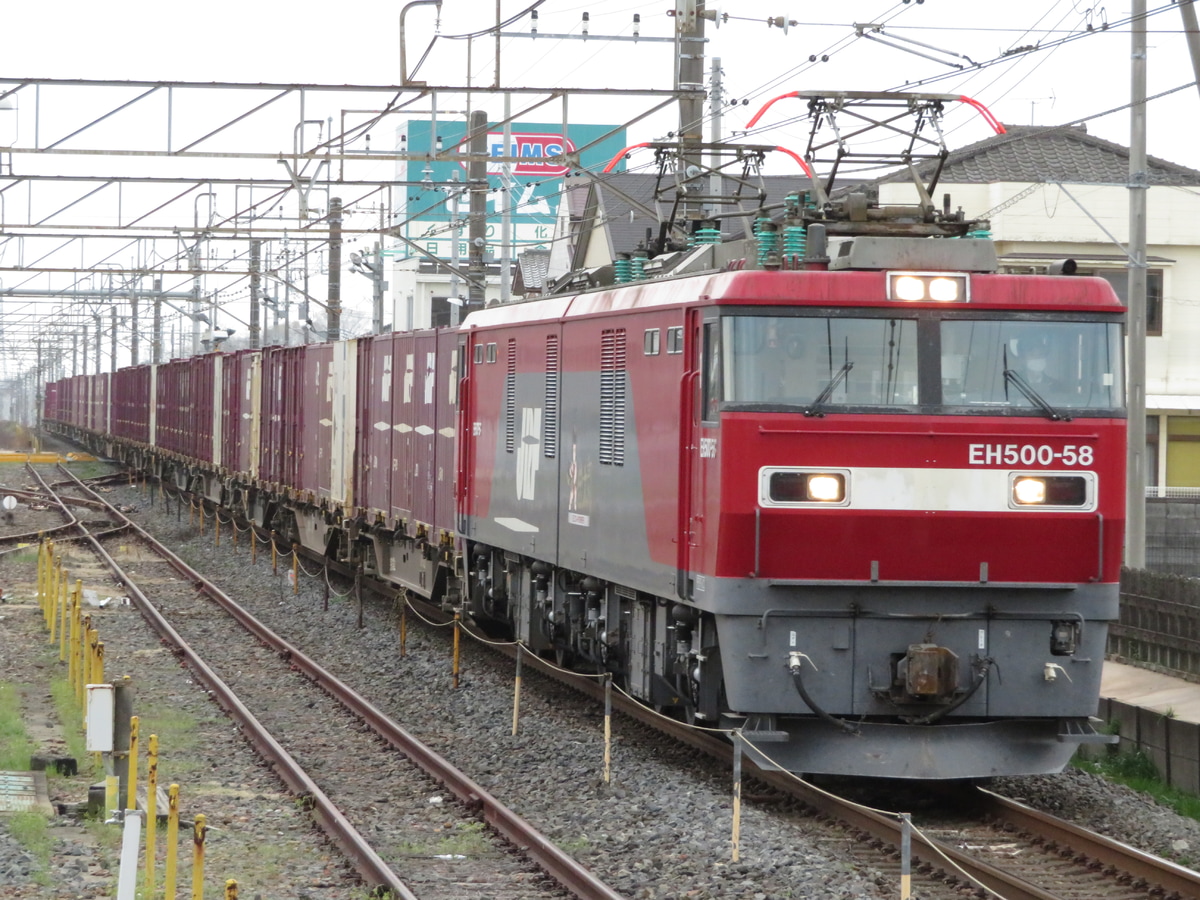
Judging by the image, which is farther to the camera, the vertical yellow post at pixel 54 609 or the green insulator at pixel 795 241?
the vertical yellow post at pixel 54 609

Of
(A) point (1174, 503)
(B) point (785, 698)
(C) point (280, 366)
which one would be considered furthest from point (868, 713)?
(C) point (280, 366)

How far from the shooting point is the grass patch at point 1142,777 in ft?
34.5

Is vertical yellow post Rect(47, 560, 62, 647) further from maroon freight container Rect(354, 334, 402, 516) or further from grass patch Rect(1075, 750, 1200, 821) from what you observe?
grass patch Rect(1075, 750, 1200, 821)

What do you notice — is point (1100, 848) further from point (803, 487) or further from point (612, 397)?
point (612, 397)

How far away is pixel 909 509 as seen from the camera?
31.7ft

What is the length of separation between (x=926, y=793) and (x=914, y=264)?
3.26 meters

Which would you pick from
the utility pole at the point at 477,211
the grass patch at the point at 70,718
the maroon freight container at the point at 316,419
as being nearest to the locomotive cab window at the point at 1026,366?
the grass patch at the point at 70,718

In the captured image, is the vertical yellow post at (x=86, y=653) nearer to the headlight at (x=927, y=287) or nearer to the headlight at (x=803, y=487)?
the headlight at (x=803, y=487)

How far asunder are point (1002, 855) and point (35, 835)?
5.17 metres

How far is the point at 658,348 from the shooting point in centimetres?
1086

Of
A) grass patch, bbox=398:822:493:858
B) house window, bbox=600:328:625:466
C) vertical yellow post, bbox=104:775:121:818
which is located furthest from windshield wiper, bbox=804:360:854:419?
vertical yellow post, bbox=104:775:121:818

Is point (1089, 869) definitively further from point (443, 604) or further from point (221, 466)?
point (221, 466)

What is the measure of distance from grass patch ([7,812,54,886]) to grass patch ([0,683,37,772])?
164 centimetres

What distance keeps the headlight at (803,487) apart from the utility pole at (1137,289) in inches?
233
